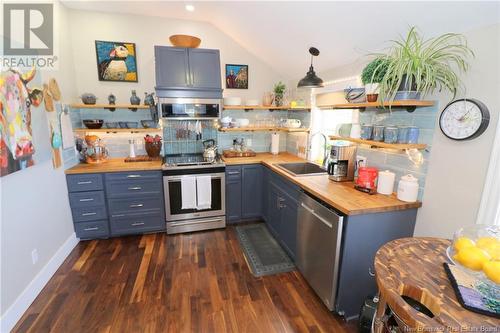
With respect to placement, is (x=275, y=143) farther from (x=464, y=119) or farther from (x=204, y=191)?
(x=464, y=119)

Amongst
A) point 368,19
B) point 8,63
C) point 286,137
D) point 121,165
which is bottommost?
point 121,165

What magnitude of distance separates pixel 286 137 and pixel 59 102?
3.10 metres

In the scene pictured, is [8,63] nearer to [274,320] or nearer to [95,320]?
[95,320]

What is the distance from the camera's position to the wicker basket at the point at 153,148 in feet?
11.0

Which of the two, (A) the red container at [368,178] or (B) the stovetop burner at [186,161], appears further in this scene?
(B) the stovetop burner at [186,161]

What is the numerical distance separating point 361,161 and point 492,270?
5.39 feet

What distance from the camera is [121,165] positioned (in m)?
2.99

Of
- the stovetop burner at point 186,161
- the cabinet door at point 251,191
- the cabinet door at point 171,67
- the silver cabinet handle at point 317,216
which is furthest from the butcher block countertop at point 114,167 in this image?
the silver cabinet handle at point 317,216

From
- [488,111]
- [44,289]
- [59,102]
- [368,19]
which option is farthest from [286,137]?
[44,289]

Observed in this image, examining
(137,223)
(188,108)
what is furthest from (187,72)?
(137,223)

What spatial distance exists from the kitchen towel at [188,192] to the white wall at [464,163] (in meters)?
2.39

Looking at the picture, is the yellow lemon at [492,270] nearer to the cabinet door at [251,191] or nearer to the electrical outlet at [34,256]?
the cabinet door at [251,191]

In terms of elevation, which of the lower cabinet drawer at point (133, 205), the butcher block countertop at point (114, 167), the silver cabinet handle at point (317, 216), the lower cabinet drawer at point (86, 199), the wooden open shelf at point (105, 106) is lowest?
the lower cabinet drawer at point (133, 205)

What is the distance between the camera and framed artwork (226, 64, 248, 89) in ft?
11.9
